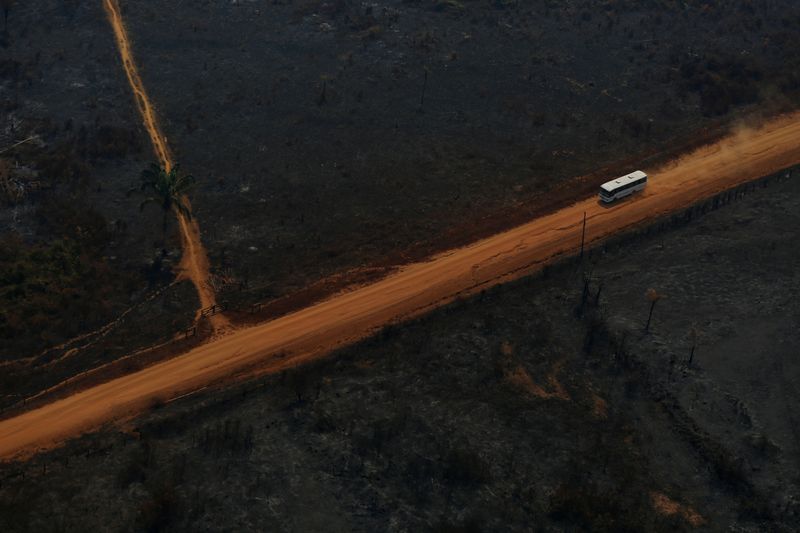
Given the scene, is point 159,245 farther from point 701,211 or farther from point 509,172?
point 701,211

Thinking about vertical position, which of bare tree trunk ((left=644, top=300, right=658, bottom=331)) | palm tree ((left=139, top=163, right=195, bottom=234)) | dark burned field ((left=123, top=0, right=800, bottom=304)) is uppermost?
palm tree ((left=139, top=163, right=195, bottom=234))

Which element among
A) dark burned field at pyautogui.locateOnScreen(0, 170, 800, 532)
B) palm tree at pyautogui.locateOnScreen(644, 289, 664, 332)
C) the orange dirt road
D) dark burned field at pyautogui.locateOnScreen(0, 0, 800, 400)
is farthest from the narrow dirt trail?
palm tree at pyautogui.locateOnScreen(644, 289, 664, 332)

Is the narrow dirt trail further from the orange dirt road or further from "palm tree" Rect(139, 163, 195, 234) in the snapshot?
the orange dirt road

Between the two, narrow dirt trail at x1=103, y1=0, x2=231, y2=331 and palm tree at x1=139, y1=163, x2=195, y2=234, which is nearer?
narrow dirt trail at x1=103, y1=0, x2=231, y2=331

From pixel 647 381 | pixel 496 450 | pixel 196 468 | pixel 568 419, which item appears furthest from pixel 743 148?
pixel 196 468

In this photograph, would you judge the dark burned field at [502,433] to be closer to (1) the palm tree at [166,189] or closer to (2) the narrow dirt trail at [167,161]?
(2) the narrow dirt trail at [167,161]

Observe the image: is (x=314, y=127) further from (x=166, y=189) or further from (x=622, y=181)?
(x=622, y=181)

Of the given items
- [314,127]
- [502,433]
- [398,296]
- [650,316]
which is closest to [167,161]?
[314,127]

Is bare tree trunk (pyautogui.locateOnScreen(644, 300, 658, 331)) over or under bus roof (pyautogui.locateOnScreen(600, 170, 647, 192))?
under
